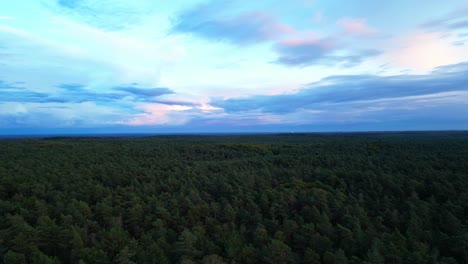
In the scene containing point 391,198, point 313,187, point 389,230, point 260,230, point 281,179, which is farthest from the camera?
point 281,179

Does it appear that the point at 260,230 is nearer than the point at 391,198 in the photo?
Yes

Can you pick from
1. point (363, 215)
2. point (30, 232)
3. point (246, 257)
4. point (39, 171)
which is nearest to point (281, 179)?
point (363, 215)

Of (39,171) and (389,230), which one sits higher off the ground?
(39,171)

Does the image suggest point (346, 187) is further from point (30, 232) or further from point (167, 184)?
point (30, 232)

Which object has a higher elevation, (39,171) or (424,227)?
(39,171)

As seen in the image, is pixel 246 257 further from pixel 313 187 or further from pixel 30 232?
pixel 313 187

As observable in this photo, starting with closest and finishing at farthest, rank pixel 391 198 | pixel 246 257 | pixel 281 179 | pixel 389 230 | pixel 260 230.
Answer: pixel 246 257
pixel 260 230
pixel 389 230
pixel 391 198
pixel 281 179

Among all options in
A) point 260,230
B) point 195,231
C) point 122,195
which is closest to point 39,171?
point 122,195

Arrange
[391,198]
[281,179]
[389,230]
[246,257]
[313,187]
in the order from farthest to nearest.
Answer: [281,179]
[313,187]
[391,198]
[389,230]
[246,257]

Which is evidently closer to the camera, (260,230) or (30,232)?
(30,232)
